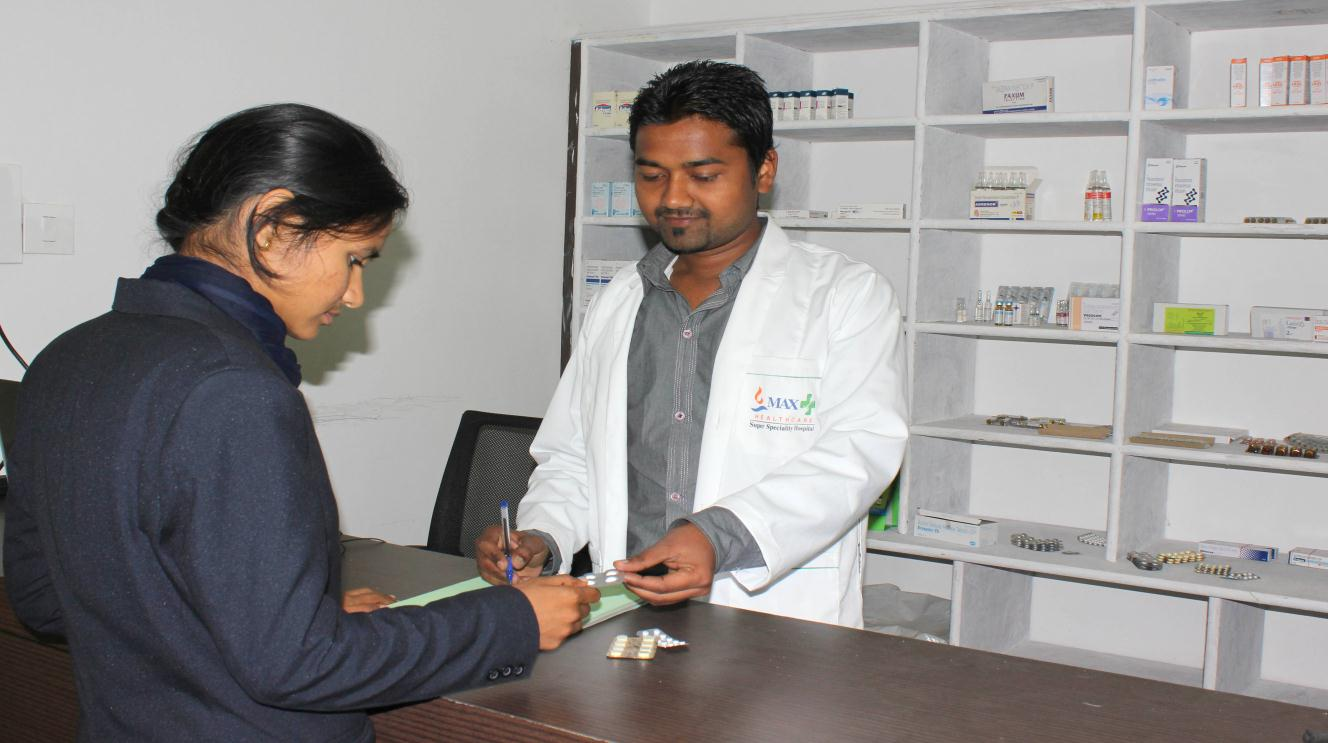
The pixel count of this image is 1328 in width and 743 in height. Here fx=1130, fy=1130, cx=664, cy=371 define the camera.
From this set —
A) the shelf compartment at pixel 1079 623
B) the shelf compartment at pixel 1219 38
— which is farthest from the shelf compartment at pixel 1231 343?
the shelf compartment at pixel 1079 623

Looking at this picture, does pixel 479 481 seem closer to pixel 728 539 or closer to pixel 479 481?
pixel 479 481

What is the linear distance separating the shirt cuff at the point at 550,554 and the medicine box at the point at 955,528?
1890mm

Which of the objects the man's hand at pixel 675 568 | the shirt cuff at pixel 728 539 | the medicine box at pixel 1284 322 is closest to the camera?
the man's hand at pixel 675 568

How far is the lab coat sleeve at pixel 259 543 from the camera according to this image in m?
0.93

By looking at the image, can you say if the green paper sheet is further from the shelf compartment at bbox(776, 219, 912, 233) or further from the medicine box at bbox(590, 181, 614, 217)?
the medicine box at bbox(590, 181, 614, 217)

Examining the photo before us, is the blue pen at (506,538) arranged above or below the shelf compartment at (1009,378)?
below

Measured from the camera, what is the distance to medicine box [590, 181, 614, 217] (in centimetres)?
397

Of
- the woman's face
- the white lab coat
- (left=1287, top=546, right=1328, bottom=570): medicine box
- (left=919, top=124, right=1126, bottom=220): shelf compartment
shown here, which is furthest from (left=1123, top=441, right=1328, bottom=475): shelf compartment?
the woman's face

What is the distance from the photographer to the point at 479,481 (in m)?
2.64

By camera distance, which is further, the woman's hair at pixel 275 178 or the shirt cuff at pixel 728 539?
the shirt cuff at pixel 728 539

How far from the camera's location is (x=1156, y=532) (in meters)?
3.50

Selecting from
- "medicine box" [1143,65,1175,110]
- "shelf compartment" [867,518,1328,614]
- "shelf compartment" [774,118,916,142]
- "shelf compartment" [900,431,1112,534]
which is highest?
"medicine box" [1143,65,1175,110]

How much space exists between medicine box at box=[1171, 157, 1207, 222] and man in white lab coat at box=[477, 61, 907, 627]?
61.4 inches

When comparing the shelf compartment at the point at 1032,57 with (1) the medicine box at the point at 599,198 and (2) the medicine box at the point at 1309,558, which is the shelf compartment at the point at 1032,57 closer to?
(1) the medicine box at the point at 599,198
